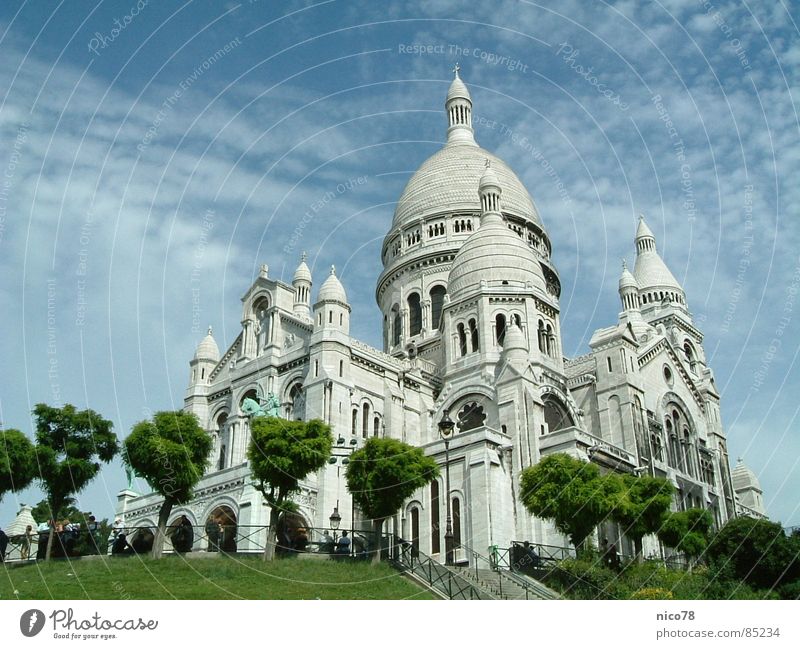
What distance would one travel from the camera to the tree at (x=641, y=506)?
3994 centimetres

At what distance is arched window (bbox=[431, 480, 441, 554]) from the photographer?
46.7m

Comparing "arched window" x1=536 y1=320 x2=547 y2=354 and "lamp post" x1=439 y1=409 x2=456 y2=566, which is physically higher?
"arched window" x1=536 y1=320 x2=547 y2=354

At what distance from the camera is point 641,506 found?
40250 mm

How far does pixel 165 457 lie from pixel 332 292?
18239 millimetres

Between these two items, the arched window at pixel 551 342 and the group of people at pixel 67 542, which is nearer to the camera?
the group of people at pixel 67 542

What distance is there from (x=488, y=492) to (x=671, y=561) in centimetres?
1071

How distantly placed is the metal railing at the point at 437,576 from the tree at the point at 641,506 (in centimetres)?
918

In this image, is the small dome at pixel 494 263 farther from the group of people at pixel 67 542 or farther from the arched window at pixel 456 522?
the group of people at pixel 67 542

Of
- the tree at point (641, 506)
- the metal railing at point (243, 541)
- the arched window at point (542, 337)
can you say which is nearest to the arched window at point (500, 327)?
the arched window at point (542, 337)

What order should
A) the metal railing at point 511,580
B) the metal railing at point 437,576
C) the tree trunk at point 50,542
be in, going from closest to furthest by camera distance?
the metal railing at point 437,576, the metal railing at point 511,580, the tree trunk at point 50,542

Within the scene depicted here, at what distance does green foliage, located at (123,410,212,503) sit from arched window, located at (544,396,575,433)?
949 inches

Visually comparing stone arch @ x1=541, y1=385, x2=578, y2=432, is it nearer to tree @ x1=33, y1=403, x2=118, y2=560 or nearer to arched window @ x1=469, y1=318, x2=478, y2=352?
arched window @ x1=469, y1=318, x2=478, y2=352
